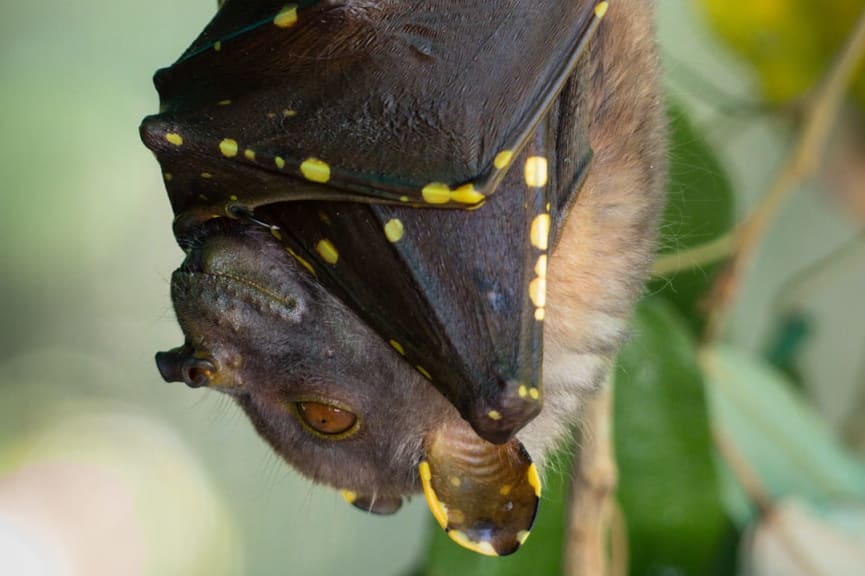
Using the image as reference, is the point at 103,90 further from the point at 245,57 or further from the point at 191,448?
the point at 245,57

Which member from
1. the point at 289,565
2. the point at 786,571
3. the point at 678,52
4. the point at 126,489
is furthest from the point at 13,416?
the point at 678,52

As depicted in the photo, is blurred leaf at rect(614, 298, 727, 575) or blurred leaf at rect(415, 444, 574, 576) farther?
blurred leaf at rect(614, 298, 727, 575)

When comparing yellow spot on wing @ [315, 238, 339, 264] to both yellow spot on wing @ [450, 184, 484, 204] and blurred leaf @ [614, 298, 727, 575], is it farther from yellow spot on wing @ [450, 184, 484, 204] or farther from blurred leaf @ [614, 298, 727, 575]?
blurred leaf @ [614, 298, 727, 575]

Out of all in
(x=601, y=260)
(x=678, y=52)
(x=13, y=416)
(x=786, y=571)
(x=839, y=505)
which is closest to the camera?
(x=601, y=260)

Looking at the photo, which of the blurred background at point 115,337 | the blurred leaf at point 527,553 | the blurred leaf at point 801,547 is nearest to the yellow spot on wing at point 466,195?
the blurred leaf at point 527,553

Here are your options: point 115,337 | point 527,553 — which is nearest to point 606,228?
point 527,553

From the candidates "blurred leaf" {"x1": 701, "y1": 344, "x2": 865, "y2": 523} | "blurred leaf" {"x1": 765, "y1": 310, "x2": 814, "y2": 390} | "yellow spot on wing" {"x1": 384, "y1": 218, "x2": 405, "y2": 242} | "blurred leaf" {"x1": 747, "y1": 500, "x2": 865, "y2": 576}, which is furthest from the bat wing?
"blurred leaf" {"x1": 765, "y1": 310, "x2": 814, "y2": 390}
